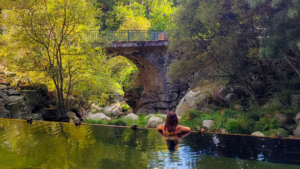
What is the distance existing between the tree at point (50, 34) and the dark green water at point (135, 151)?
14.2 feet

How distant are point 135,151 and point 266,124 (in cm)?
661

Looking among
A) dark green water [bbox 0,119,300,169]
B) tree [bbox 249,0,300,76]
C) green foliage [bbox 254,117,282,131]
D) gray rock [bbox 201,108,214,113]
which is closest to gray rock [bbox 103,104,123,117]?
gray rock [bbox 201,108,214,113]

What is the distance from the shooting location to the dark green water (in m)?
4.65

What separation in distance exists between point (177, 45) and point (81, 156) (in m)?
8.50

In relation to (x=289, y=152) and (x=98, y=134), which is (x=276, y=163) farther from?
(x=98, y=134)

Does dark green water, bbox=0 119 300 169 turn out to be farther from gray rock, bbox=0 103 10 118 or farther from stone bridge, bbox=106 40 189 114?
stone bridge, bbox=106 40 189 114

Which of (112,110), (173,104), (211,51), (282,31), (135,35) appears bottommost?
(112,110)

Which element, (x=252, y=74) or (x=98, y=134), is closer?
(x=98, y=134)

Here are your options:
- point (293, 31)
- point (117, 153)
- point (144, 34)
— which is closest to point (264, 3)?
point (293, 31)

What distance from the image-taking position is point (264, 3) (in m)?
10.1

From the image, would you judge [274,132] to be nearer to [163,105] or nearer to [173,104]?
[173,104]

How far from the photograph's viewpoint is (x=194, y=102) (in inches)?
584

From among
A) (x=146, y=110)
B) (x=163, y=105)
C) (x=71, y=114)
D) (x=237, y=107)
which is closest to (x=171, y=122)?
(x=237, y=107)

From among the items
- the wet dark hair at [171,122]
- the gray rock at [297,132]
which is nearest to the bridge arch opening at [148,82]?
the gray rock at [297,132]
